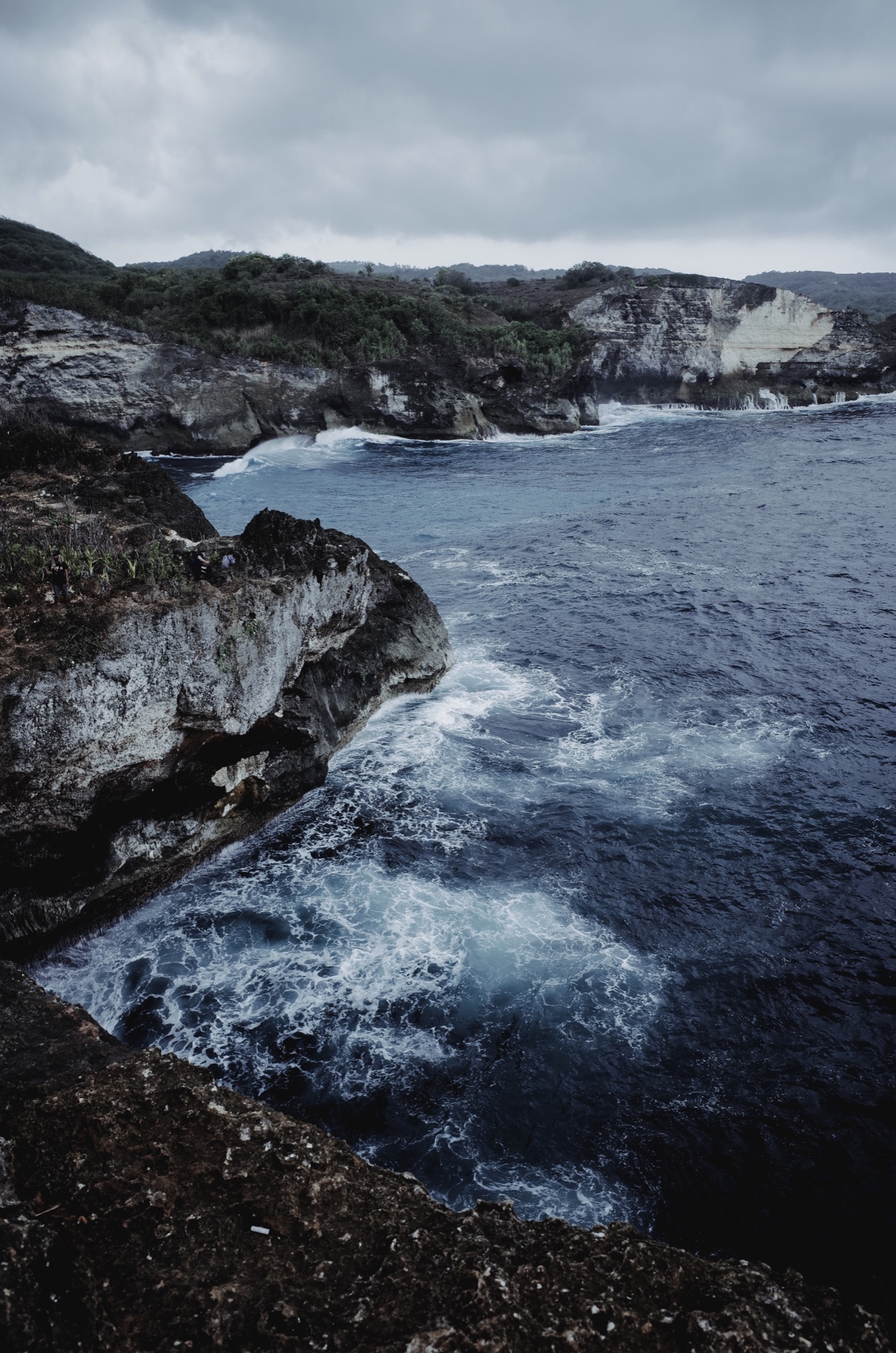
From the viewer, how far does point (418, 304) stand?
3127 inches

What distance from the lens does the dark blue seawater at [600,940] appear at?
1208cm

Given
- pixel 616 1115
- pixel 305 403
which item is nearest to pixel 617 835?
pixel 616 1115

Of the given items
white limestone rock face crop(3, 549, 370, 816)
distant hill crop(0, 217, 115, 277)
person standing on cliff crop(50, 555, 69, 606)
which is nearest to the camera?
white limestone rock face crop(3, 549, 370, 816)

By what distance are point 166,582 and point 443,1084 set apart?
12.3 meters

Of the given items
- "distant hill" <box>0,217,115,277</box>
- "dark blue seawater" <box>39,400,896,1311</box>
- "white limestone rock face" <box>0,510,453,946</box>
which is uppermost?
"distant hill" <box>0,217,115,277</box>

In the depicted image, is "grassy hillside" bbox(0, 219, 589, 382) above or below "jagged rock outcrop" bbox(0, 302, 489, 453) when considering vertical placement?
above

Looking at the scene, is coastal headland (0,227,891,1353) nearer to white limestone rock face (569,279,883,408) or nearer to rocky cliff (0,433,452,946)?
rocky cliff (0,433,452,946)

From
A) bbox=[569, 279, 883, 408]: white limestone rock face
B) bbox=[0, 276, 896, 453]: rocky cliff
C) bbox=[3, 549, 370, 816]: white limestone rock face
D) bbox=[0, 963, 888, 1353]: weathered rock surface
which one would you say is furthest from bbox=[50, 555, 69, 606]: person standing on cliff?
bbox=[569, 279, 883, 408]: white limestone rock face

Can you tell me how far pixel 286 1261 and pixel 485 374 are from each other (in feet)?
244

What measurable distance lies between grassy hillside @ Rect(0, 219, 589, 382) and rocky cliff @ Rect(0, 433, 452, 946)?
50.3 meters

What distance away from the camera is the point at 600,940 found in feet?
53.2

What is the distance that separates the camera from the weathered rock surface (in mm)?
7184

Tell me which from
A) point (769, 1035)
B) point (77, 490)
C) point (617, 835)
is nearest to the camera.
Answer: point (769, 1035)

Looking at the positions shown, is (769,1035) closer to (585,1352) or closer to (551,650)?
(585,1352)
